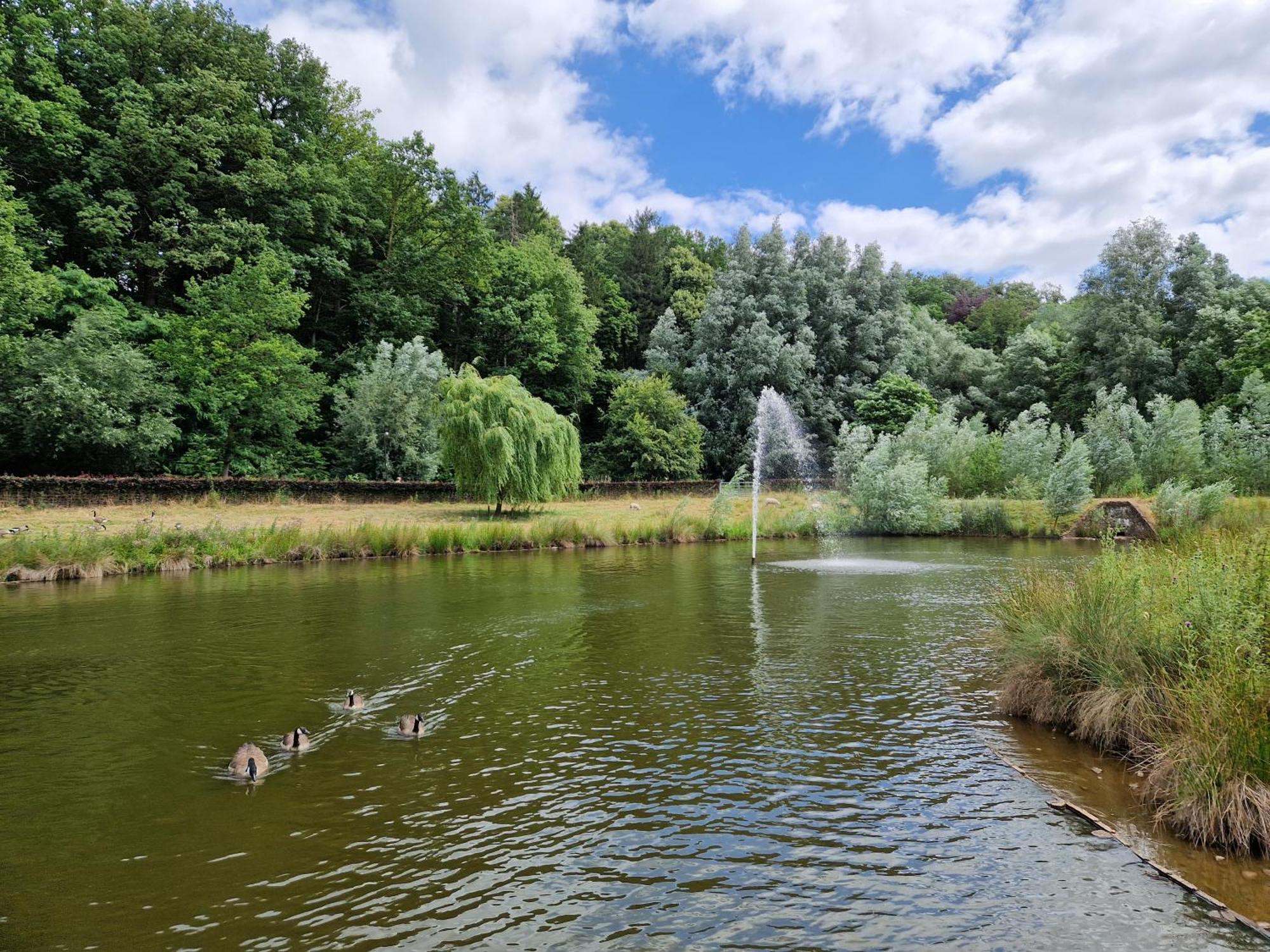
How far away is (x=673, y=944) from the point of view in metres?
4.34

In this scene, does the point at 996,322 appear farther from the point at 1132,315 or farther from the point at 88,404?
the point at 88,404

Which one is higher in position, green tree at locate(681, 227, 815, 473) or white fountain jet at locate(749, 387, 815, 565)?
green tree at locate(681, 227, 815, 473)

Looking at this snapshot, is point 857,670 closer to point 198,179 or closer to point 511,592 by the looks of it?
point 511,592

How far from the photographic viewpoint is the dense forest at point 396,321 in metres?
34.6

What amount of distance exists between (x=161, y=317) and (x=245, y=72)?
16.8 meters

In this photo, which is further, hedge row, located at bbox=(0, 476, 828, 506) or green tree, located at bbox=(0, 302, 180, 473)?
green tree, located at bbox=(0, 302, 180, 473)

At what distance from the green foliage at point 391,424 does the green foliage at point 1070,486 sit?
28966mm

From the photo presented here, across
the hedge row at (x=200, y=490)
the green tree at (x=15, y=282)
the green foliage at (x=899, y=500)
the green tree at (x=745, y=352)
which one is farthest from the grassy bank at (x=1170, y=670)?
the green tree at (x=745, y=352)

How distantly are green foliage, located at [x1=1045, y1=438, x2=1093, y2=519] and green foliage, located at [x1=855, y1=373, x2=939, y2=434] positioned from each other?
61.3 feet

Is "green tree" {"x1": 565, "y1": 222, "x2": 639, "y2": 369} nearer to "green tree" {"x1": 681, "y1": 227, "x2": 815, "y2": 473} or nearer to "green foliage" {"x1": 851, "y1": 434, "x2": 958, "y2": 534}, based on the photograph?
"green tree" {"x1": 681, "y1": 227, "x2": 815, "y2": 473}

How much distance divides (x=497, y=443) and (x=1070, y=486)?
23940 millimetres

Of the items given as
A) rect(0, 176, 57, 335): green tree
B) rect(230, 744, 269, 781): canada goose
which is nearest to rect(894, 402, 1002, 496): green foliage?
rect(230, 744, 269, 781): canada goose

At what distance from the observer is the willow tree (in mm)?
31188

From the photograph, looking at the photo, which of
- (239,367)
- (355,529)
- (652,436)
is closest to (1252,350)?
(652,436)
